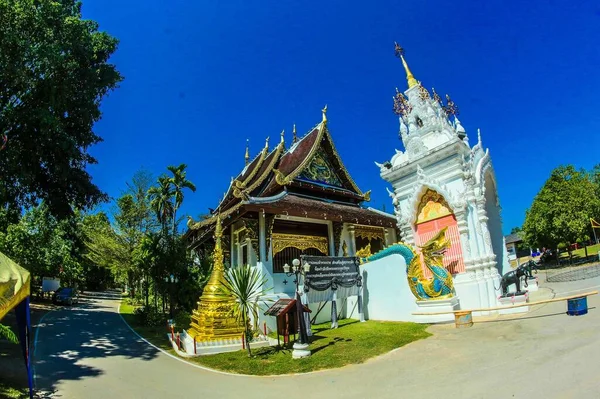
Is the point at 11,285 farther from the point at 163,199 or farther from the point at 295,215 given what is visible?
the point at 163,199

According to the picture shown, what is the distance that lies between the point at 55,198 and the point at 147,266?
5234mm

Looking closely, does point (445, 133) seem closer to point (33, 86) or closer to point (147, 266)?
point (147, 266)

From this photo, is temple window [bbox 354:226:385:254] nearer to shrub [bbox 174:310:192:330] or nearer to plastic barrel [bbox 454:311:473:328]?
plastic barrel [bbox 454:311:473:328]

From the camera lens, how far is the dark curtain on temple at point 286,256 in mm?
15742

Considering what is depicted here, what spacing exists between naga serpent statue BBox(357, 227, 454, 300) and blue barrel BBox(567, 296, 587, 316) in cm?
362

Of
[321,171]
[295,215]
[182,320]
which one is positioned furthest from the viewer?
[321,171]

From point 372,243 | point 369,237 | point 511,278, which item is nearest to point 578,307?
point 511,278

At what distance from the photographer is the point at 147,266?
18.1 m

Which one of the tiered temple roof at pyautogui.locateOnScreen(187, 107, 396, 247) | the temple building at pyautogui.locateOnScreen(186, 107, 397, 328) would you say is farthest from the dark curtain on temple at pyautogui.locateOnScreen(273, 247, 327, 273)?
the tiered temple roof at pyautogui.locateOnScreen(187, 107, 396, 247)

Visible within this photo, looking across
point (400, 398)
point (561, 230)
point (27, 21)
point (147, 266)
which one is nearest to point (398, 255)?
point (400, 398)

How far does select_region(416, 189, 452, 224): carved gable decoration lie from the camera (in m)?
15.8

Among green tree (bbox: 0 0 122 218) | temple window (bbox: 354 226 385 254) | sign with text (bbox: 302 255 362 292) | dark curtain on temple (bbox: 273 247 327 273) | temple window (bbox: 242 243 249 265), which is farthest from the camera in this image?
temple window (bbox: 354 226 385 254)

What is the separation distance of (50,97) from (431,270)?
51.2 ft

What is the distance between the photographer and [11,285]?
6020 millimetres
